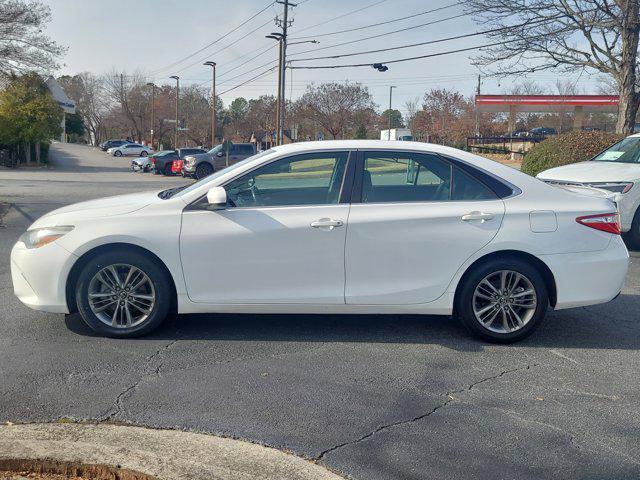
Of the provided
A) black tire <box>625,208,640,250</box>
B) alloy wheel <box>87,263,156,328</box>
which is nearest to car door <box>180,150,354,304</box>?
alloy wheel <box>87,263,156,328</box>

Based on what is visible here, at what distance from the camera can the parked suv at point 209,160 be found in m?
34.5

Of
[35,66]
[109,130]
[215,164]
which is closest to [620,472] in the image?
[35,66]

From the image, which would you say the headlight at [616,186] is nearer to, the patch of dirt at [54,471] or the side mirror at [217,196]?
the side mirror at [217,196]

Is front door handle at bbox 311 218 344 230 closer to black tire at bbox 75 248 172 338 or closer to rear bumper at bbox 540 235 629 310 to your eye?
black tire at bbox 75 248 172 338

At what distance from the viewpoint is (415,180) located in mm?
5461

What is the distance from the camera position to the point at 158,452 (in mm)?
3436

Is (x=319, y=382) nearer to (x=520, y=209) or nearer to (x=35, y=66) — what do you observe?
(x=520, y=209)

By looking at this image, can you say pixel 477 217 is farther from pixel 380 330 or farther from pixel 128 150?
pixel 128 150

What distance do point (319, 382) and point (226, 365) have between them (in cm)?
74

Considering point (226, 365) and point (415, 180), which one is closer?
point (226, 365)

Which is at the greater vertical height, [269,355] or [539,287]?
[539,287]

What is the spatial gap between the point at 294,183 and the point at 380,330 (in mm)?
1498

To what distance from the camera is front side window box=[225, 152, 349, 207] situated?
5.30m

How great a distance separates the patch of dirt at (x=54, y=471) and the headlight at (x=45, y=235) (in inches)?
90.2
